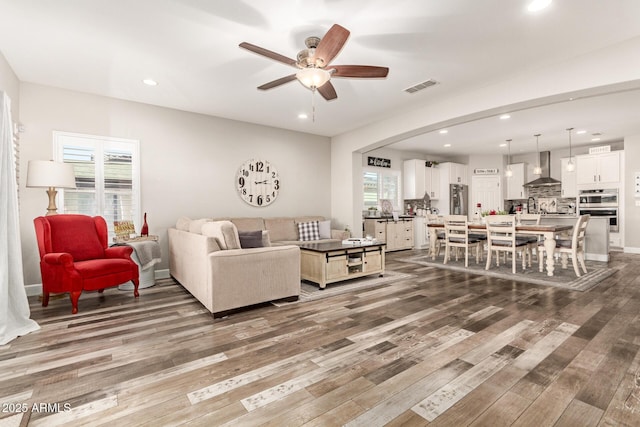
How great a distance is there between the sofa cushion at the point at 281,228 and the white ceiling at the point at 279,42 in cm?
218

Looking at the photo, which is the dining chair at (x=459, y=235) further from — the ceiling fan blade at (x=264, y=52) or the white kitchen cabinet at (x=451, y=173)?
the ceiling fan blade at (x=264, y=52)

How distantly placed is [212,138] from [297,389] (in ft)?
15.7

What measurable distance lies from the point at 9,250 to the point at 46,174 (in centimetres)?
117

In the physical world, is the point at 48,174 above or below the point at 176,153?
below

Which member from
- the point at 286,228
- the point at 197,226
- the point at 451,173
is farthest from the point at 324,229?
the point at 451,173

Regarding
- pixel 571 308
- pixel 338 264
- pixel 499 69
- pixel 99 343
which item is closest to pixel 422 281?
pixel 338 264

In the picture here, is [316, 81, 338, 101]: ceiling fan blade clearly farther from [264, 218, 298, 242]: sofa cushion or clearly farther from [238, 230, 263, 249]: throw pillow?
[264, 218, 298, 242]: sofa cushion

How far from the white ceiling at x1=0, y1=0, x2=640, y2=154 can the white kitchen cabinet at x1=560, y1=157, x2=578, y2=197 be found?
3502 millimetres

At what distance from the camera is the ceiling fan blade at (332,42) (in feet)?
7.60

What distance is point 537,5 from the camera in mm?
2551

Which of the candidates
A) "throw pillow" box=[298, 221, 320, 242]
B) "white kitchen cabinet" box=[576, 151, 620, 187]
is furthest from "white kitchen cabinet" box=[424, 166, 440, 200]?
Result: "throw pillow" box=[298, 221, 320, 242]

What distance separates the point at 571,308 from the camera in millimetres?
3229

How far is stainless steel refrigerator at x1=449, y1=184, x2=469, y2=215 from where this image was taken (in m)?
9.20

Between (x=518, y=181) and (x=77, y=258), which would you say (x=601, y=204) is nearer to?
(x=518, y=181)
